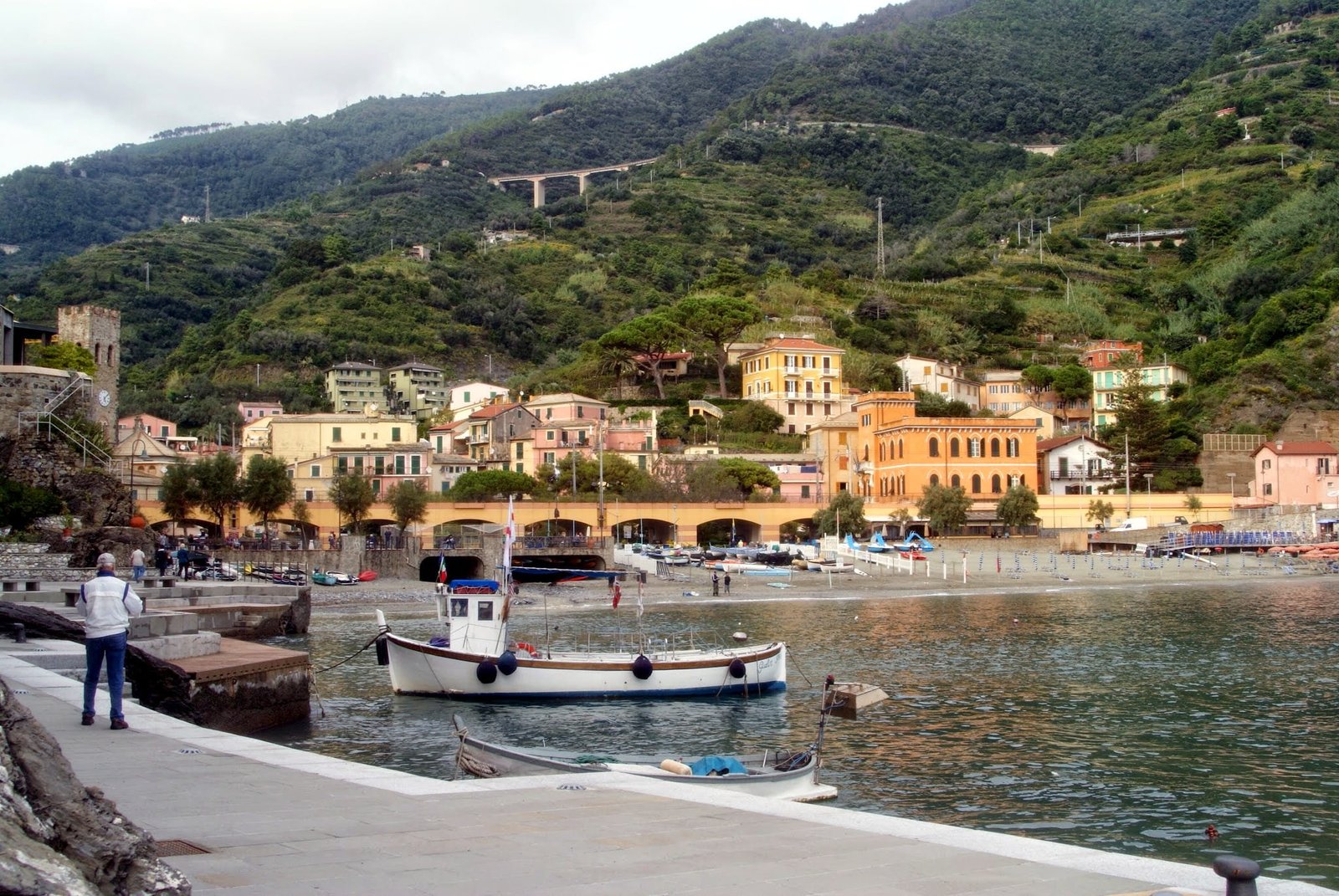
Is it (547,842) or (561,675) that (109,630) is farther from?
(561,675)

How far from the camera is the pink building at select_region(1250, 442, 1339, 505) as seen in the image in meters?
75.8

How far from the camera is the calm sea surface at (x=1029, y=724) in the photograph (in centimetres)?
1552

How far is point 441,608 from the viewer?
2781 cm

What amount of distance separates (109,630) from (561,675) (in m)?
14.7

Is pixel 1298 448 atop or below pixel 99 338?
below

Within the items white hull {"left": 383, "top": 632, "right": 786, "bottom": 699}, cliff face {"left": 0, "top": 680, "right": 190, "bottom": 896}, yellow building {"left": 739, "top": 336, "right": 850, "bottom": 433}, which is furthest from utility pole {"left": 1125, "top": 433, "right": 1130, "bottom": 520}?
cliff face {"left": 0, "top": 680, "right": 190, "bottom": 896}

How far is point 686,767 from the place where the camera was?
14.4 metres

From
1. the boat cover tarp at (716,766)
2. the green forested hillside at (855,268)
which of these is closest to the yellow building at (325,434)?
the green forested hillside at (855,268)

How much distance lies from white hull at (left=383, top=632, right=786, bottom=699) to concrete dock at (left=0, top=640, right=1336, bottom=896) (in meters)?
15.2

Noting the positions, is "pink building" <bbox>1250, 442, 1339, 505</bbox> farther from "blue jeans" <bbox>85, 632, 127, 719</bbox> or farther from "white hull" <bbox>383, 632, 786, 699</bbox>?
"blue jeans" <bbox>85, 632, 127, 719</bbox>

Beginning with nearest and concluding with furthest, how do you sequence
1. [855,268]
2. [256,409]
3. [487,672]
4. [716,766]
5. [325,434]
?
[716,766], [487,672], [325,434], [256,409], [855,268]

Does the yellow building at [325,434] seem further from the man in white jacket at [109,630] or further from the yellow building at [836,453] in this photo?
the man in white jacket at [109,630]

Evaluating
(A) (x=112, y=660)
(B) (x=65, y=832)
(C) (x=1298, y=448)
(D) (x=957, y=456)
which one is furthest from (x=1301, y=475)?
(B) (x=65, y=832)

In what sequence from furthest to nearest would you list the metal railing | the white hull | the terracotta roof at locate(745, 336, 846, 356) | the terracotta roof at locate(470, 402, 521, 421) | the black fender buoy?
the terracotta roof at locate(745, 336, 846, 356) → the terracotta roof at locate(470, 402, 521, 421) → the metal railing → the white hull → the black fender buoy
